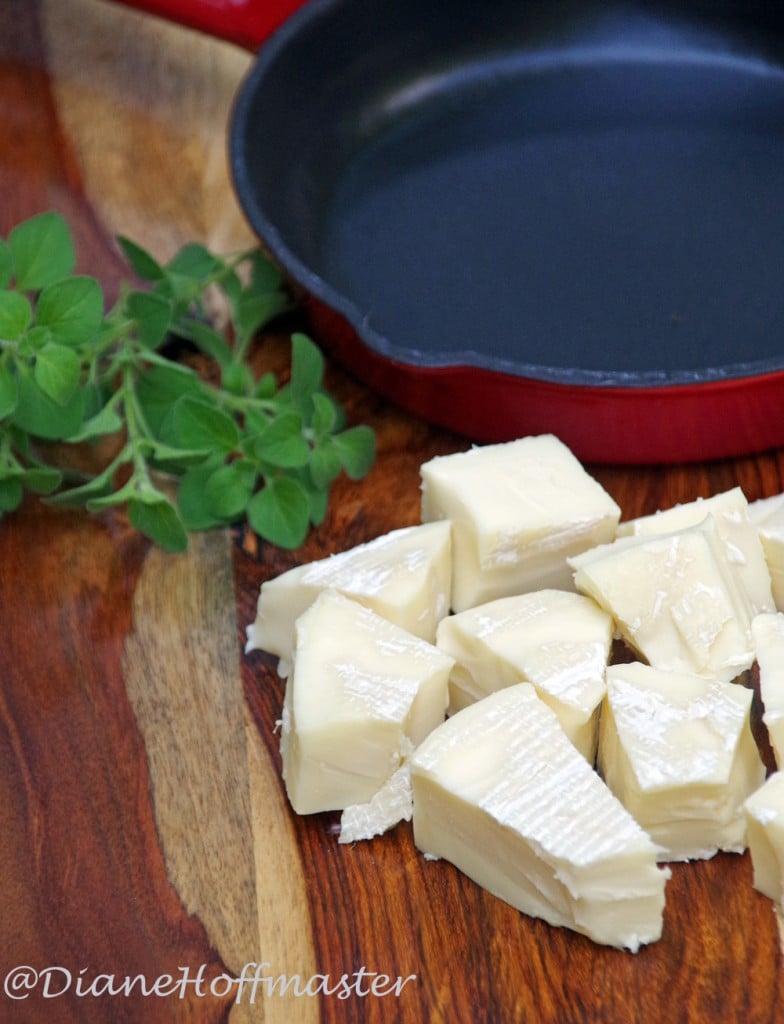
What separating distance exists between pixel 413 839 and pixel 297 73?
0.89 m

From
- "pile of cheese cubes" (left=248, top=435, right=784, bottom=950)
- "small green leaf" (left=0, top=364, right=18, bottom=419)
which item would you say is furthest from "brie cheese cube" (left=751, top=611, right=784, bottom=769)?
"small green leaf" (left=0, top=364, right=18, bottom=419)

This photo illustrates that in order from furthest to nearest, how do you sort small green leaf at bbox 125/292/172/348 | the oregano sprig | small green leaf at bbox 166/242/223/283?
1. small green leaf at bbox 166/242/223/283
2. small green leaf at bbox 125/292/172/348
3. the oregano sprig

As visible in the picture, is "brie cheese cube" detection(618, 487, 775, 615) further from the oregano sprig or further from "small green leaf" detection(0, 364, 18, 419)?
"small green leaf" detection(0, 364, 18, 419)

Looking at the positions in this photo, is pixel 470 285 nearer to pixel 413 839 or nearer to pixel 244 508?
pixel 244 508

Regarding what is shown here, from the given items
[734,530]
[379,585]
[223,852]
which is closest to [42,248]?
[379,585]

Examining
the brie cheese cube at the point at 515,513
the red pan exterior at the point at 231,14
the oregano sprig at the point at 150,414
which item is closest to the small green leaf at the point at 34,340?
the oregano sprig at the point at 150,414

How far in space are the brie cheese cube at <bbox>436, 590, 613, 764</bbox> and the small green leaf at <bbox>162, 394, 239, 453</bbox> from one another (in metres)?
0.26

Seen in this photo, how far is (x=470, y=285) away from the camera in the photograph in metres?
1.32

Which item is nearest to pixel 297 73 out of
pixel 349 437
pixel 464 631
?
pixel 349 437

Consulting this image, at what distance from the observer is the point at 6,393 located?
1.06 m

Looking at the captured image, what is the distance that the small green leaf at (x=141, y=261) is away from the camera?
49.3 inches

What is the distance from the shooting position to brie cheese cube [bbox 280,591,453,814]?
96 centimetres

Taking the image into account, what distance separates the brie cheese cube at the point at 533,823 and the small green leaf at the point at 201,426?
344 millimetres

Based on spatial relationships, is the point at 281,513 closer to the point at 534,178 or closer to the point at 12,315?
the point at 12,315
